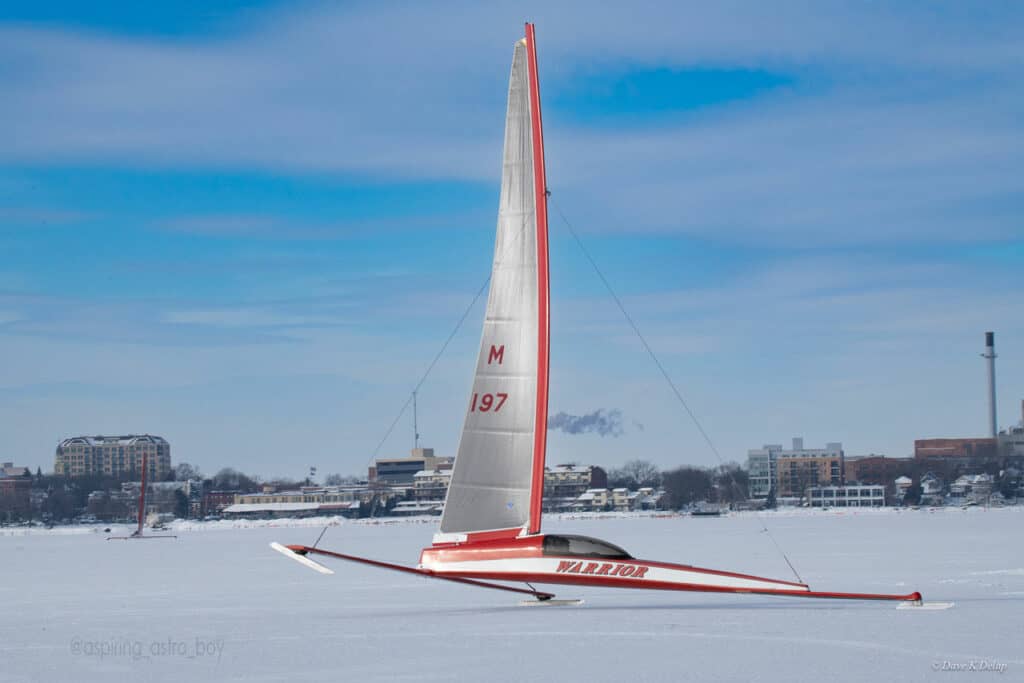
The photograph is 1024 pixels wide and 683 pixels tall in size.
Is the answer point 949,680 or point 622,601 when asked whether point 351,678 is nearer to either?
point 949,680

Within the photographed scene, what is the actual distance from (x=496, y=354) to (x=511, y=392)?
0.67 m

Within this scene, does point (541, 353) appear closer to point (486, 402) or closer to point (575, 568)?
point (486, 402)

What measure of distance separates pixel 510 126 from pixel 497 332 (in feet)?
11.3

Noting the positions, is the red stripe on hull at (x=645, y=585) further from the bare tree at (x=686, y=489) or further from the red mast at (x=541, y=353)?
the bare tree at (x=686, y=489)

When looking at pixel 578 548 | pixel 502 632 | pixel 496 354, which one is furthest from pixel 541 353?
pixel 502 632

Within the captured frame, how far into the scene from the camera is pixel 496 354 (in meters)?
23.2

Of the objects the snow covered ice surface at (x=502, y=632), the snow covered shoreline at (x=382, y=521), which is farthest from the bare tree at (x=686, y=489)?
the snow covered ice surface at (x=502, y=632)

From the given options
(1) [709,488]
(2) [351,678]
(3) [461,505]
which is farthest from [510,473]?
(1) [709,488]

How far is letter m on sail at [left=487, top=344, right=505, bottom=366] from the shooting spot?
2319 cm

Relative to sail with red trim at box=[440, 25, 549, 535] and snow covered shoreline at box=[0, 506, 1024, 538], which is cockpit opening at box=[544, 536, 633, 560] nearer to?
sail with red trim at box=[440, 25, 549, 535]

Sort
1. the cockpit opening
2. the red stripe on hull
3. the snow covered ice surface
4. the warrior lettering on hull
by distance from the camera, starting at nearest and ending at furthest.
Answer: the snow covered ice surface → the red stripe on hull → the warrior lettering on hull → the cockpit opening

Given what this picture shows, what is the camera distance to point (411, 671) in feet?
54.7

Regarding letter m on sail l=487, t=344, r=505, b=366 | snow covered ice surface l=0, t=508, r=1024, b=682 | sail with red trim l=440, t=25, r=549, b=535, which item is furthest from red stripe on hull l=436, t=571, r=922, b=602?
letter m on sail l=487, t=344, r=505, b=366

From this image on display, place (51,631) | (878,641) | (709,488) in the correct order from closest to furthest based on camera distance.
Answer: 1. (878,641)
2. (51,631)
3. (709,488)
